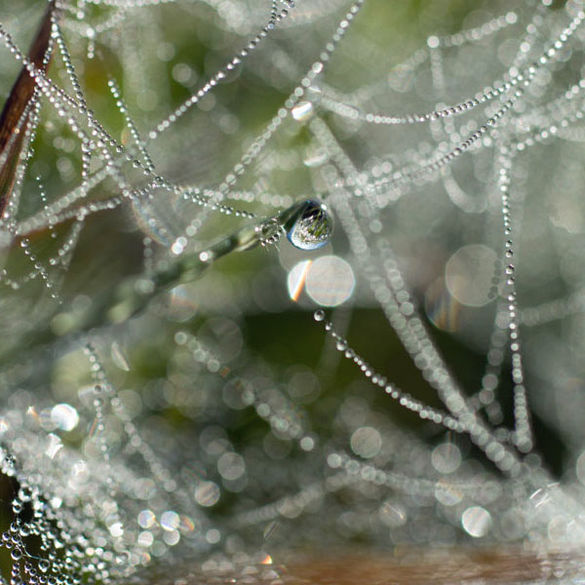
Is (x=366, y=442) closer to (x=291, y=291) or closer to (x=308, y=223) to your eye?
(x=291, y=291)

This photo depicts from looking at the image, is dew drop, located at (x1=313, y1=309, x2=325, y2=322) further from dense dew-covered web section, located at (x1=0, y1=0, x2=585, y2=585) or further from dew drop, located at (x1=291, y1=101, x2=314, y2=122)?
dew drop, located at (x1=291, y1=101, x2=314, y2=122)

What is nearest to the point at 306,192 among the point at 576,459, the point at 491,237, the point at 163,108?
the point at 163,108

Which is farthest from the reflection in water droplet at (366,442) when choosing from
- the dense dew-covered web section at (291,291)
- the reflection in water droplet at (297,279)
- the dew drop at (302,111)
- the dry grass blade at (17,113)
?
the dry grass blade at (17,113)

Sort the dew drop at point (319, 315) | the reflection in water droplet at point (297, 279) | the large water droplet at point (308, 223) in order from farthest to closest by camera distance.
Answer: the reflection in water droplet at point (297, 279) < the dew drop at point (319, 315) < the large water droplet at point (308, 223)

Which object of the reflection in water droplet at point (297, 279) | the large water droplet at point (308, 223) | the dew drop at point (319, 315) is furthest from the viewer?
the reflection in water droplet at point (297, 279)

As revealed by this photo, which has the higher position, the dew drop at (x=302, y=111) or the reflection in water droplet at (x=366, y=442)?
the dew drop at (x=302, y=111)

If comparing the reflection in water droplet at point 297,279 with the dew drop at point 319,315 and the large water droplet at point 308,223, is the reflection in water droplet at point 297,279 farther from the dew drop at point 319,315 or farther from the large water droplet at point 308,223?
the large water droplet at point 308,223
